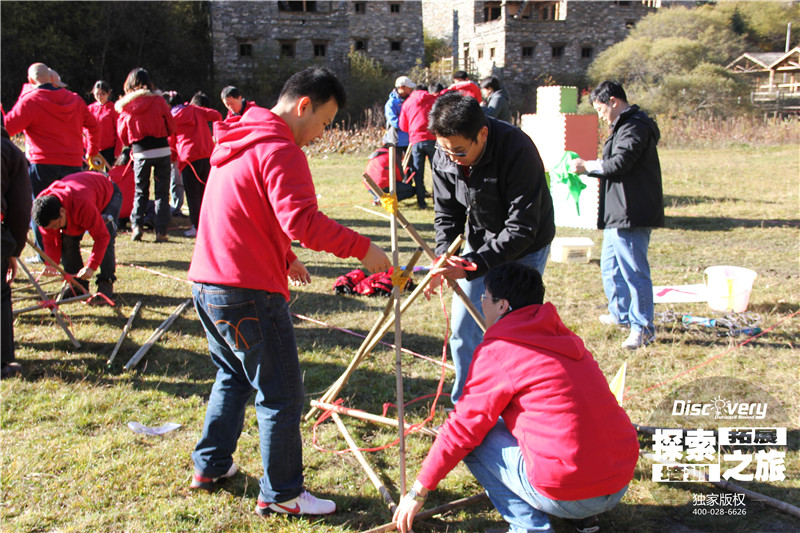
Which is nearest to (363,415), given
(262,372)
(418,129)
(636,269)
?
(262,372)

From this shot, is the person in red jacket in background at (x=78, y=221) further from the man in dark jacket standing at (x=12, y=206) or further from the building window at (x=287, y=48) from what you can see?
the building window at (x=287, y=48)

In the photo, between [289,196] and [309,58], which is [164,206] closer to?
[289,196]

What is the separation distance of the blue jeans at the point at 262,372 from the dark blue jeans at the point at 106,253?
10.8 feet

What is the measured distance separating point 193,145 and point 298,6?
27400 mm

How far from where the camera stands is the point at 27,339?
5.12 metres

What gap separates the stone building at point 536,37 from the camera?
36.2m

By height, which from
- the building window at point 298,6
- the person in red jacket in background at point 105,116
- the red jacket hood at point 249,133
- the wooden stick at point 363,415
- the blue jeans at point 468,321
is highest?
the building window at point 298,6

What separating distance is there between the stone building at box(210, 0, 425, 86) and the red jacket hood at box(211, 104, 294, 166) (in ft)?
99.7

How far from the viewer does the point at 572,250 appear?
24.1 ft

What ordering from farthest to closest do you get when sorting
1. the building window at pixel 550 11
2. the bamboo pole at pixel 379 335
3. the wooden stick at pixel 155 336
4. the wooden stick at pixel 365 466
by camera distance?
1. the building window at pixel 550 11
2. the wooden stick at pixel 155 336
3. the wooden stick at pixel 365 466
4. the bamboo pole at pixel 379 335

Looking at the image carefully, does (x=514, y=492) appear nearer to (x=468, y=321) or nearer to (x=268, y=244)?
(x=468, y=321)

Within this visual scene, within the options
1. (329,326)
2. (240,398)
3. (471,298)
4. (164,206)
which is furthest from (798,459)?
(164,206)

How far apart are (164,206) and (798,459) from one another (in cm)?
772

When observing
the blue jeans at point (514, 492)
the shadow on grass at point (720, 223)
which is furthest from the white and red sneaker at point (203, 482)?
the shadow on grass at point (720, 223)
